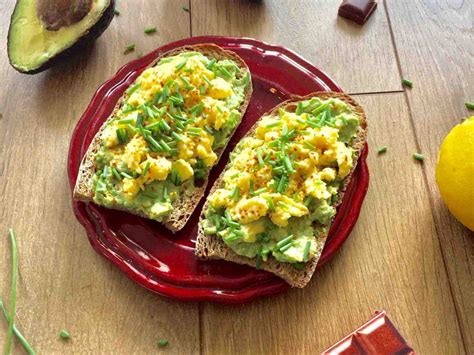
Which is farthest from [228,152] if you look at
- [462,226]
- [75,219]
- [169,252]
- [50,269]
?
[462,226]

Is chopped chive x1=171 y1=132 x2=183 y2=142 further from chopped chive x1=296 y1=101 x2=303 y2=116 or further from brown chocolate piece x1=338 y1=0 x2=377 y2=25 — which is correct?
brown chocolate piece x1=338 y1=0 x2=377 y2=25

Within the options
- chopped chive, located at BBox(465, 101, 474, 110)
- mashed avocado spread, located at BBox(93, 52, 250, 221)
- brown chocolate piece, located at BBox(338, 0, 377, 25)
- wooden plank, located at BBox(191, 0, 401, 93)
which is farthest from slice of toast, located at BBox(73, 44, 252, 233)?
chopped chive, located at BBox(465, 101, 474, 110)

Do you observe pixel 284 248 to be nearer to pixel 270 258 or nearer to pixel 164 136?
pixel 270 258

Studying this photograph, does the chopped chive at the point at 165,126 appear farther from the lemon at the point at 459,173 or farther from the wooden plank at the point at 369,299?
the lemon at the point at 459,173

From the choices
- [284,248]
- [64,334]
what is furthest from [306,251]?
[64,334]

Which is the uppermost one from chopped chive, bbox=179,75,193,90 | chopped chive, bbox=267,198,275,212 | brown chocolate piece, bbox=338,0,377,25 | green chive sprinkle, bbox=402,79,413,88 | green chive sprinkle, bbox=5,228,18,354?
brown chocolate piece, bbox=338,0,377,25
